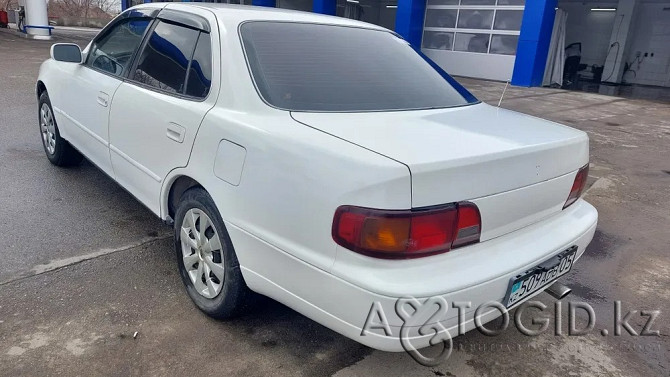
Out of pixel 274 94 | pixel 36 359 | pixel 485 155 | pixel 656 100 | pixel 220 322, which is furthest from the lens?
pixel 656 100

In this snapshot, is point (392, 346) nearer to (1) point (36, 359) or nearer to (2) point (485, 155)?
(2) point (485, 155)

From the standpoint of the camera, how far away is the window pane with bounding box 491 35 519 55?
16.5 m

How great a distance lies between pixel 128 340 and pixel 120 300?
1.26 feet

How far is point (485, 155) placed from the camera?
1902 mm

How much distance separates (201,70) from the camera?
8.43ft

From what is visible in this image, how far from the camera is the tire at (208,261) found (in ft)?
7.54

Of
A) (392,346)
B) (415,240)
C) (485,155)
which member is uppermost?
(485,155)

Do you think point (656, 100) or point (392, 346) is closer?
point (392, 346)

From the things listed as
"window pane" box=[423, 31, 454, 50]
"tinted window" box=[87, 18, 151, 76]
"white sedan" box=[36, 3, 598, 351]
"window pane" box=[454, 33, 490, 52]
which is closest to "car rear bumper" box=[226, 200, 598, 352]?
"white sedan" box=[36, 3, 598, 351]

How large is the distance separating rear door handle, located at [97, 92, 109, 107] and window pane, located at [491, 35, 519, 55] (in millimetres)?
15616

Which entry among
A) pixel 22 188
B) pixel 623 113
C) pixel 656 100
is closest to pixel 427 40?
pixel 656 100

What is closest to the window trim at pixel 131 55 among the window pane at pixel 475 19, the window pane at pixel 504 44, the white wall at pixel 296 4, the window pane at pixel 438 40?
the window pane at pixel 504 44

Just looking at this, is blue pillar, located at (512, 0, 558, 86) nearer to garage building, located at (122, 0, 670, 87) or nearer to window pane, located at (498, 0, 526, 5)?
garage building, located at (122, 0, 670, 87)

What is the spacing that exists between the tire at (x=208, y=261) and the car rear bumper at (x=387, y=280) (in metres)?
0.15
